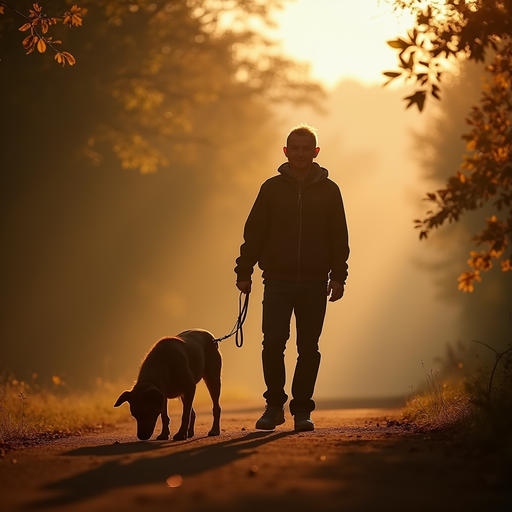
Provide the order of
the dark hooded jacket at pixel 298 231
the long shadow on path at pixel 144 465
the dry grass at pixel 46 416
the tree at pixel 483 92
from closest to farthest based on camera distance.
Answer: the long shadow on path at pixel 144 465, the tree at pixel 483 92, the dark hooded jacket at pixel 298 231, the dry grass at pixel 46 416

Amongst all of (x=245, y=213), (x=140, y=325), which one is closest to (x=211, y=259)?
(x=245, y=213)

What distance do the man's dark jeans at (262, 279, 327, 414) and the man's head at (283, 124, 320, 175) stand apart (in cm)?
117

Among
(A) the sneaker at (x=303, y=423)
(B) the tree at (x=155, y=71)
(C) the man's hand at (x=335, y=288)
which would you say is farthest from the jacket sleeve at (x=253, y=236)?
(B) the tree at (x=155, y=71)

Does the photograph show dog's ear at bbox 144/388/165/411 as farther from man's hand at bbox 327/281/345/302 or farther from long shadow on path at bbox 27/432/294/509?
man's hand at bbox 327/281/345/302

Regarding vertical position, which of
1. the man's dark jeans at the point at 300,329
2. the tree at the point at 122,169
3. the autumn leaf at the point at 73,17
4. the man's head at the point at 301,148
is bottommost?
the man's dark jeans at the point at 300,329

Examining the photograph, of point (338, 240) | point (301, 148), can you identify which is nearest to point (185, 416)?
point (338, 240)

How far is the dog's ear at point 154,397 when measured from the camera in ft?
27.1

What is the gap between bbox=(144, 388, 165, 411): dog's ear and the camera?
825 centimetres

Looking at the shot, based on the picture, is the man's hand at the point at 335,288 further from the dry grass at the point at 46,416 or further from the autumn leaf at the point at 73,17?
the autumn leaf at the point at 73,17

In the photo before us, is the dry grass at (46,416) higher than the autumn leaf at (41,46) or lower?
lower

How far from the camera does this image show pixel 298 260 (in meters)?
9.08

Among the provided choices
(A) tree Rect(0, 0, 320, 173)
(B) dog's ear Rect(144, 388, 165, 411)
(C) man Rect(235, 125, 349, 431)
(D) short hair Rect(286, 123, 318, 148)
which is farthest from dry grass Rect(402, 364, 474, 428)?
(A) tree Rect(0, 0, 320, 173)

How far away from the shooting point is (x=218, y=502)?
477 cm

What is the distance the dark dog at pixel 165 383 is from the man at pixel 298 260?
0.72 meters
